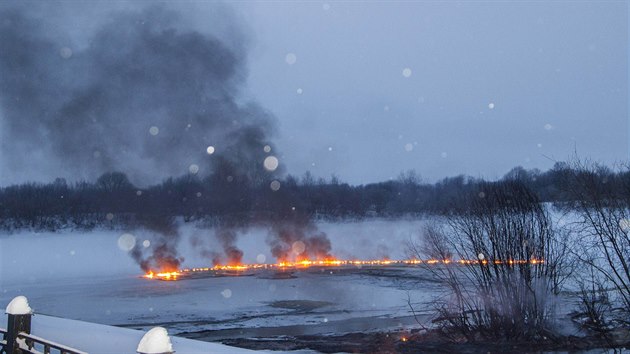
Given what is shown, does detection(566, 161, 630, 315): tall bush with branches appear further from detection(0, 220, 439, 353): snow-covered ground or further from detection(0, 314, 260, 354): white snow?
detection(0, 314, 260, 354): white snow

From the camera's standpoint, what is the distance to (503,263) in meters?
14.0

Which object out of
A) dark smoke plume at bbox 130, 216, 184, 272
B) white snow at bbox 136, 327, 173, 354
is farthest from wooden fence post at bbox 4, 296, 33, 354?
dark smoke plume at bbox 130, 216, 184, 272

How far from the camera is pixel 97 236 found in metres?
40.5

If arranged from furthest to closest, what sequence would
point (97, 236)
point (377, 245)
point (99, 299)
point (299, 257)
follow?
point (377, 245), point (97, 236), point (299, 257), point (99, 299)

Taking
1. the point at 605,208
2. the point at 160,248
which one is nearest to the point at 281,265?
the point at 160,248

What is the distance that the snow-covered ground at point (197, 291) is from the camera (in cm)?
1623

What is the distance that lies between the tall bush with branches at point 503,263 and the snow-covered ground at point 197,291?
7.56ft

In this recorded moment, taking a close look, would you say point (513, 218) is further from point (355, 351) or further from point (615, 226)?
point (355, 351)

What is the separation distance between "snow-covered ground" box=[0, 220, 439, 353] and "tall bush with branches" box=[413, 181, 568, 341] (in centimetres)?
230

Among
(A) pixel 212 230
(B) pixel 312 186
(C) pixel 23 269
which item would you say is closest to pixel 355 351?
(C) pixel 23 269

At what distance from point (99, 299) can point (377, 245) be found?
84.7 ft

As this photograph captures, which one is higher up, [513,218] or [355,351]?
[513,218]

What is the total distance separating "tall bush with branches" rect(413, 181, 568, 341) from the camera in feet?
45.4

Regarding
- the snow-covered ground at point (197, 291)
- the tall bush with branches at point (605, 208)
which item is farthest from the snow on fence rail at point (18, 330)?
the tall bush with branches at point (605, 208)
